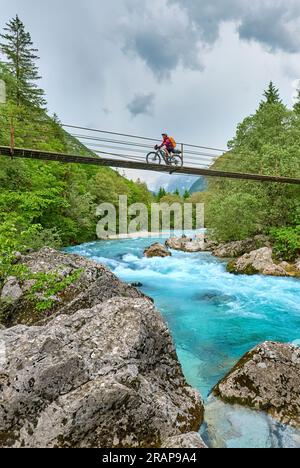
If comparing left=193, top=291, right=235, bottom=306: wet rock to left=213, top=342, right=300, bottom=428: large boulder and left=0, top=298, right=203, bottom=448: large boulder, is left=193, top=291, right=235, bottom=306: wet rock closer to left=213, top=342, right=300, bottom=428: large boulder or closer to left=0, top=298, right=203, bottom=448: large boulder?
left=213, top=342, right=300, bottom=428: large boulder

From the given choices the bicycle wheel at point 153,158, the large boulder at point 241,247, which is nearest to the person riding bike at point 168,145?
the bicycle wheel at point 153,158

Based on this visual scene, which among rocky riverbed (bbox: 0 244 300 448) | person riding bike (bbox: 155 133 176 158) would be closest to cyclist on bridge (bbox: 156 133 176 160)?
person riding bike (bbox: 155 133 176 158)

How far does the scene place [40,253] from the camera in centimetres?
738

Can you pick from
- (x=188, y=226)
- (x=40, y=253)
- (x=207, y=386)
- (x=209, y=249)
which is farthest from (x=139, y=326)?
(x=188, y=226)

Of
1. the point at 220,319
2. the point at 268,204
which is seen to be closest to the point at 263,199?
the point at 268,204

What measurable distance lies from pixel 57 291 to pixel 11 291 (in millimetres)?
941

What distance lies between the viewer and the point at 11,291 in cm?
606

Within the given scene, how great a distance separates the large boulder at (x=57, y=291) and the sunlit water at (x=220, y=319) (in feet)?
7.08

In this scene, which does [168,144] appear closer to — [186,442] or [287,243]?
[287,243]

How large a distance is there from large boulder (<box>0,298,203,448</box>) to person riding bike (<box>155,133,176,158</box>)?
792 cm

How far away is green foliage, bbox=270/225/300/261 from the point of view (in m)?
15.5

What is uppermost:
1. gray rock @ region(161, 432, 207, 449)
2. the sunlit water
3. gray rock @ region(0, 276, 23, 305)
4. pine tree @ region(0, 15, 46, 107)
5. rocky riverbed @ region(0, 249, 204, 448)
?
pine tree @ region(0, 15, 46, 107)

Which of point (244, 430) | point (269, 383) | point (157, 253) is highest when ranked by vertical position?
point (269, 383)

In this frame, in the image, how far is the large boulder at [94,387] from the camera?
9.83 ft
